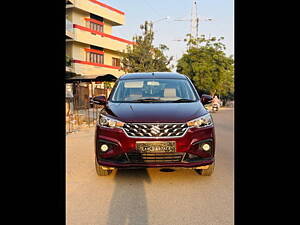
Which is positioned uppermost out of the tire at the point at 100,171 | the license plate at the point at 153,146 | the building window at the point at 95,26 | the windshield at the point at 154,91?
the building window at the point at 95,26

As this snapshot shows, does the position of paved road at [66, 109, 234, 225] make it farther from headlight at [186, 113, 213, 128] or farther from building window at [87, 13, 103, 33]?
building window at [87, 13, 103, 33]

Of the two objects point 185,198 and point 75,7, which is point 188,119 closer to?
point 185,198

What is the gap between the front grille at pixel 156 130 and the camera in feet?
14.1

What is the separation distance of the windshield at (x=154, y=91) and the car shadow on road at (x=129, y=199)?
1.26 meters

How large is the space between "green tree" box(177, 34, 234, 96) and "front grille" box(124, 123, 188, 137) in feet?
118

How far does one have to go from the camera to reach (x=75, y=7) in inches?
1206

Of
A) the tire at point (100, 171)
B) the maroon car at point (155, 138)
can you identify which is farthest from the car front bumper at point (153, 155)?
the tire at point (100, 171)

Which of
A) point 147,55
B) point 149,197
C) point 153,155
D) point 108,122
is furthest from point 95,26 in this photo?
point 149,197

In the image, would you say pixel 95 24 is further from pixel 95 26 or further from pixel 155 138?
pixel 155 138

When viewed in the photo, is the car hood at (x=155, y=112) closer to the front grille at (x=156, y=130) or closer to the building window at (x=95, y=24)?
the front grille at (x=156, y=130)
